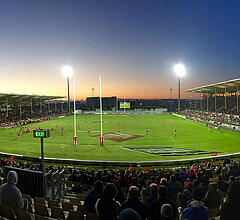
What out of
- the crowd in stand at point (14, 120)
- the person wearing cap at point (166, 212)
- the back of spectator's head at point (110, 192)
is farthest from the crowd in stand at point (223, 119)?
the crowd in stand at point (14, 120)

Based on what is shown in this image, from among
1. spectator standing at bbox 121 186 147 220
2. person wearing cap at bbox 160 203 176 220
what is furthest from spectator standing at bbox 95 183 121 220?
person wearing cap at bbox 160 203 176 220

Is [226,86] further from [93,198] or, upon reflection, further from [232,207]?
[93,198]

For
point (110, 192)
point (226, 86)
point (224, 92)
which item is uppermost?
point (226, 86)

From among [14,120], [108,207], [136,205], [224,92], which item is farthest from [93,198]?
[224,92]

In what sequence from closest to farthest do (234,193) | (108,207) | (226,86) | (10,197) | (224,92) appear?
(108,207) < (234,193) < (10,197) < (226,86) < (224,92)

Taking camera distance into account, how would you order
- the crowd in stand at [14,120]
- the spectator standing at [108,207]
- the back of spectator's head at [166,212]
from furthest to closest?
the crowd in stand at [14,120]
the spectator standing at [108,207]
the back of spectator's head at [166,212]

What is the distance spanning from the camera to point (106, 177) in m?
9.03

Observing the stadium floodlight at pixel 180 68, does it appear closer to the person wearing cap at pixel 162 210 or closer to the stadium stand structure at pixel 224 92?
the stadium stand structure at pixel 224 92

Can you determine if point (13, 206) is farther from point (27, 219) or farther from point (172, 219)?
point (172, 219)

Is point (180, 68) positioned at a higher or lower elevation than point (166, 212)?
higher

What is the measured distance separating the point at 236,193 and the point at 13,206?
4785mm

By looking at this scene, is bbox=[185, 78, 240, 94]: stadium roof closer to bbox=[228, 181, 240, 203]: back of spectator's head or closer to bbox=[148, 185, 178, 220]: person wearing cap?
bbox=[228, 181, 240, 203]: back of spectator's head

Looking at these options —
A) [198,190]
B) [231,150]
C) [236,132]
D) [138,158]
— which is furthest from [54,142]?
[236,132]

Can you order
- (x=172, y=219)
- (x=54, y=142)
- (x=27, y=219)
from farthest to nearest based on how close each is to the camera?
(x=54, y=142)
(x=27, y=219)
(x=172, y=219)
